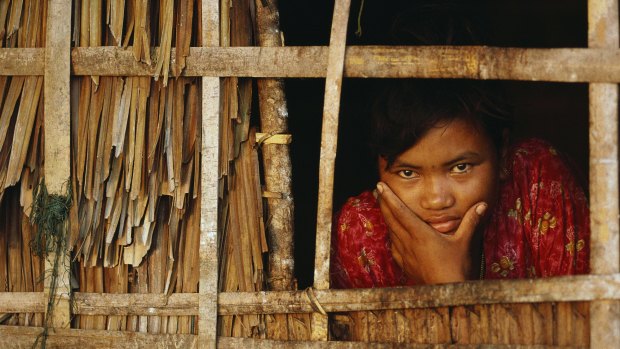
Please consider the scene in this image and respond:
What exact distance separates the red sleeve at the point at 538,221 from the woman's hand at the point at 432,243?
25 centimetres

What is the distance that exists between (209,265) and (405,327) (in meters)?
0.57

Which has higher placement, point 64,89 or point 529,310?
point 64,89

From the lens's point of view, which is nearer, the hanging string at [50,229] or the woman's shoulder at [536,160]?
the hanging string at [50,229]

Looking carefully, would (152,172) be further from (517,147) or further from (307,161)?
(307,161)

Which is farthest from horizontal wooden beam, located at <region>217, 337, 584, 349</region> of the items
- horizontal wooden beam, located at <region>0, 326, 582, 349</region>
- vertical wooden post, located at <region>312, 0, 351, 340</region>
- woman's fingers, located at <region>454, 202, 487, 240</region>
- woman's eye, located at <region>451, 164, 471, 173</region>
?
woman's eye, located at <region>451, 164, 471, 173</region>

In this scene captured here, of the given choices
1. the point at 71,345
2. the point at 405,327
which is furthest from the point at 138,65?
the point at 405,327

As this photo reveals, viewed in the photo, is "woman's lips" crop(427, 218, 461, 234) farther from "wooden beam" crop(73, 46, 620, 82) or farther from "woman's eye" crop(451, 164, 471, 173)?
"wooden beam" crop(73, 46, 620, 82)

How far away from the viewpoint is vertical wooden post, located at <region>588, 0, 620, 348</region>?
2256 millimetres

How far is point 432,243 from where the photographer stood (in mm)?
2705

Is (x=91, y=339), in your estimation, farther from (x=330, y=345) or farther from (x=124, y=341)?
(x=330, y=345)

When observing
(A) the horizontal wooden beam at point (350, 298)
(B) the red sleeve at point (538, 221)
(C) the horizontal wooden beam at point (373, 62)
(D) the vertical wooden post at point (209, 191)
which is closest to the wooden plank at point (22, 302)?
(A) the horizontal wooden beam at point (350, 298)

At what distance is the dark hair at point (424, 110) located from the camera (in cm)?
280

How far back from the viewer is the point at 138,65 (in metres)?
2.54

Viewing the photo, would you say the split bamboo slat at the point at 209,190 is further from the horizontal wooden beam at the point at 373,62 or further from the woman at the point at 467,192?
the woman at the point at 467,192
